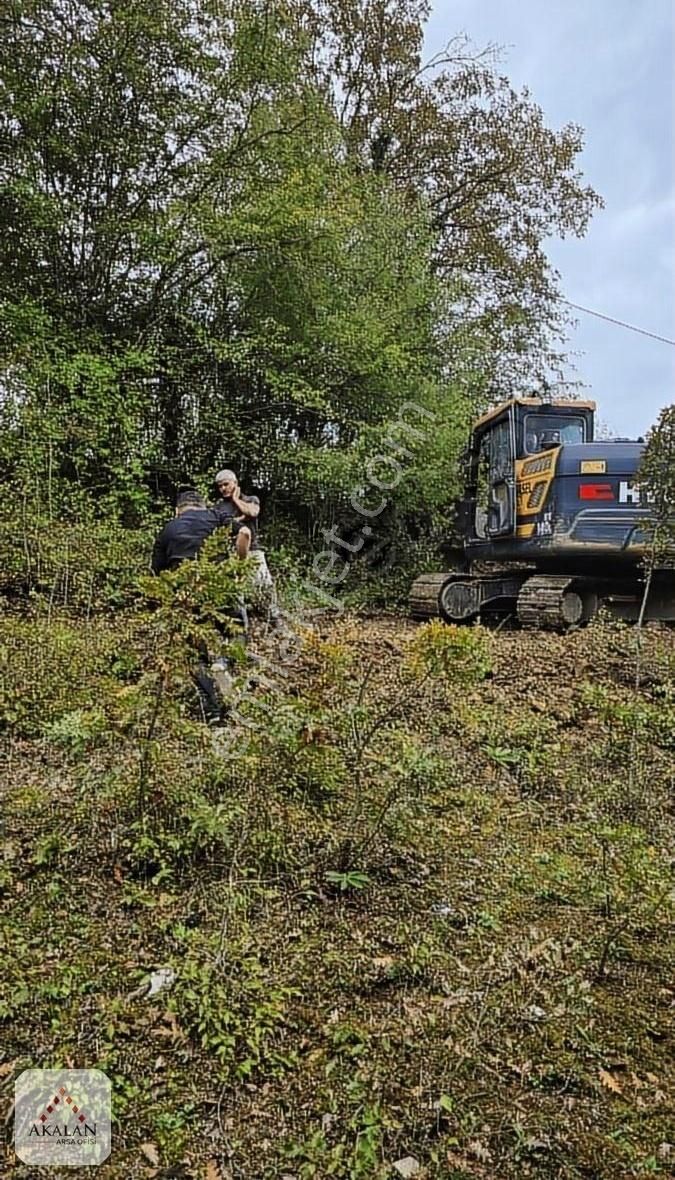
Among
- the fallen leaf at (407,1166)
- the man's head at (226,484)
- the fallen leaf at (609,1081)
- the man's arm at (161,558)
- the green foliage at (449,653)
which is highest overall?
the man's head at (226,484)

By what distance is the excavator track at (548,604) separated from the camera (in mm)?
9039

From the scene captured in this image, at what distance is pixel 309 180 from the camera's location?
966 centimetres

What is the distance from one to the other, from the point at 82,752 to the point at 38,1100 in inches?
74.4

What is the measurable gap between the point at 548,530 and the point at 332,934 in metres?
7.22

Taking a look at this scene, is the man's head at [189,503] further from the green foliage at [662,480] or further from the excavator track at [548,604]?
the excavator track at [548,604]

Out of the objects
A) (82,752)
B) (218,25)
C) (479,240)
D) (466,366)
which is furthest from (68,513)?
(479,240)

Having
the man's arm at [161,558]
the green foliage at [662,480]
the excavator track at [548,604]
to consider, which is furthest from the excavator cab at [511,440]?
the man's arm at [161,558]

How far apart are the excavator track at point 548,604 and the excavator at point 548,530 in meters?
0.01

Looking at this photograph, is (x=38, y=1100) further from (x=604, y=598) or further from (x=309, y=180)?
(x=309, y=180)

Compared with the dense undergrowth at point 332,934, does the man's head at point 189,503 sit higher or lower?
higher

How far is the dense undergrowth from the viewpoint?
205 centimetres

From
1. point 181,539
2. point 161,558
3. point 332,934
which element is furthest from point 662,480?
point 332,934

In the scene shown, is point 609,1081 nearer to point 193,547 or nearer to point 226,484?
point 193,547

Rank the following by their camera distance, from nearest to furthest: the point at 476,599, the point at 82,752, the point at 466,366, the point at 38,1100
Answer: the point at 38,1100, the point at 82,752, the point at 476,599, the point at 466,366
